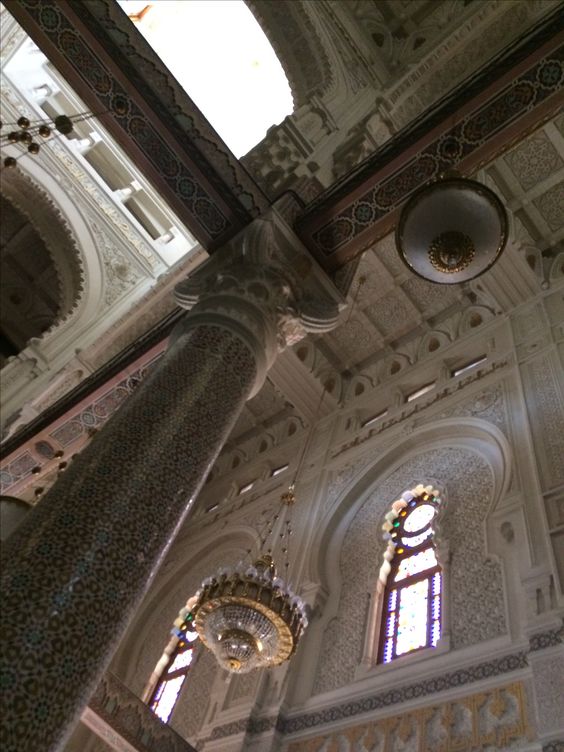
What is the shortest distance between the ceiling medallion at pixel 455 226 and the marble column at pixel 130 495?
2.04 ft

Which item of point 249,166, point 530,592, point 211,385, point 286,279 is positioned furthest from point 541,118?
point 530,592

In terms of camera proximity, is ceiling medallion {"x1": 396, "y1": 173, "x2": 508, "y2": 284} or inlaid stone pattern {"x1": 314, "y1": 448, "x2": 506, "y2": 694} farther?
inlaid stone pattern {"x1": 314, "y1": 448, "x2": 506, "y2": 694}

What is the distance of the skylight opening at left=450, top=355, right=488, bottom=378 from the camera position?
6.52 m

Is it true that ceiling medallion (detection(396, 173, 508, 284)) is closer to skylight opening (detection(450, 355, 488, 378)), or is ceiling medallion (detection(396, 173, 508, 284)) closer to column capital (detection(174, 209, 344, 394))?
column capital (detection(174, 209, 344, 394))

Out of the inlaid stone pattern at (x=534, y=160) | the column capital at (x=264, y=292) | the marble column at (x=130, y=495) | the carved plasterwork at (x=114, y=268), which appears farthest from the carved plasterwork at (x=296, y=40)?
the carved plasterwork at (x=114, y=268)

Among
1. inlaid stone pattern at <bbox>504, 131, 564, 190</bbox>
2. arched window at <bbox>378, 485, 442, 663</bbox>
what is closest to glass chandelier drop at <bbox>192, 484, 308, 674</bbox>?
arched window at <bbox>378, 485, 442, 663</bbox>

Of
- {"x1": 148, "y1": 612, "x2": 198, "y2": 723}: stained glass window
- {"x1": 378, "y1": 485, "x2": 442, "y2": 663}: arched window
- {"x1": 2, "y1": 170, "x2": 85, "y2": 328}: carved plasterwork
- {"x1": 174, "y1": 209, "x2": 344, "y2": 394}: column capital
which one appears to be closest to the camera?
{"x1": 174, "y1": 209, "x2": 344, "y2": 394}: column capital

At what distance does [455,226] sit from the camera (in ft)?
10.9

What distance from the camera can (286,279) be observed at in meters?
3.56

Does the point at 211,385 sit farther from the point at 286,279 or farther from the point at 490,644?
the point at 490,644

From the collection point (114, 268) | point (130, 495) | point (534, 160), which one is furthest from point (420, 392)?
point (130, 495)

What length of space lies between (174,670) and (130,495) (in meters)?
4.48

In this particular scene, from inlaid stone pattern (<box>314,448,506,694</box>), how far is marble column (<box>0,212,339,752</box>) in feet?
7.01

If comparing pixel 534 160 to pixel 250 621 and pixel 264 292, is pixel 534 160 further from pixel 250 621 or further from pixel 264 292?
pixel 250 621
